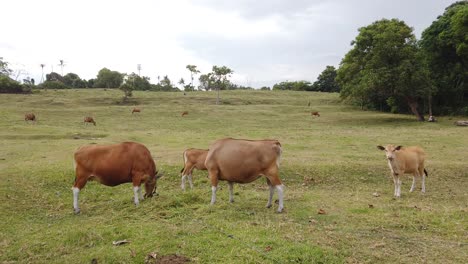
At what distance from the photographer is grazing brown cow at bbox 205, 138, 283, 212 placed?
9.78 meters

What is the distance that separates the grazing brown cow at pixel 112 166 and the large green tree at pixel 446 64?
1610 inches

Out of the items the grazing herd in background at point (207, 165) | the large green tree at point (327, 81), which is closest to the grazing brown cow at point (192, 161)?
the grazing herd in background at point (207, 165)

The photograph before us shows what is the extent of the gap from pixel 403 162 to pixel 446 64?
124 ft

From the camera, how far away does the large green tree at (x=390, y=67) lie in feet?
127

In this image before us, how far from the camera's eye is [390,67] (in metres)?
40.0

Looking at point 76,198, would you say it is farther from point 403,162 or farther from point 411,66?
point 411,66

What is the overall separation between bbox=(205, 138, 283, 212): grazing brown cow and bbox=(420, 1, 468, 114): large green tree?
39238 mm

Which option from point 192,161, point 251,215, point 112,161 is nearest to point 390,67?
point 192,161

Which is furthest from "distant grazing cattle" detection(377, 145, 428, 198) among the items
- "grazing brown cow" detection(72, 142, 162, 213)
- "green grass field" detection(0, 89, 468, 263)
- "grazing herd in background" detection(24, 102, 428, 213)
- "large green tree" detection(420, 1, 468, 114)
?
"large green tree" detection(420, 1, 468, 114)

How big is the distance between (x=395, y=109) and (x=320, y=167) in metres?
38.7

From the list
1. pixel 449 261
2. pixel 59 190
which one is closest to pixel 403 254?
pixel 449 261

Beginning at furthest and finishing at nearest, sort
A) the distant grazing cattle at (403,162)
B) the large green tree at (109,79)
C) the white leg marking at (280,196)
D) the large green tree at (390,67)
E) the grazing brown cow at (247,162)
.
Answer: the large green tree at (109,79) < the large green tree at (390,67) < the distant grazing cattle at (403,162) < the grazing brown cow at (247,162) < the white leg marking at (280,196)

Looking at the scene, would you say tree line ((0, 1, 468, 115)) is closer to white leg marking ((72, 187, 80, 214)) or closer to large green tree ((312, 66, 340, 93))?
white leg marking ((72, 187, 80, 214))

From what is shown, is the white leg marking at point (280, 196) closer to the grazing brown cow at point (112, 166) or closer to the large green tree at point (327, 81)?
the grazing brown cow at point (112, 166)
